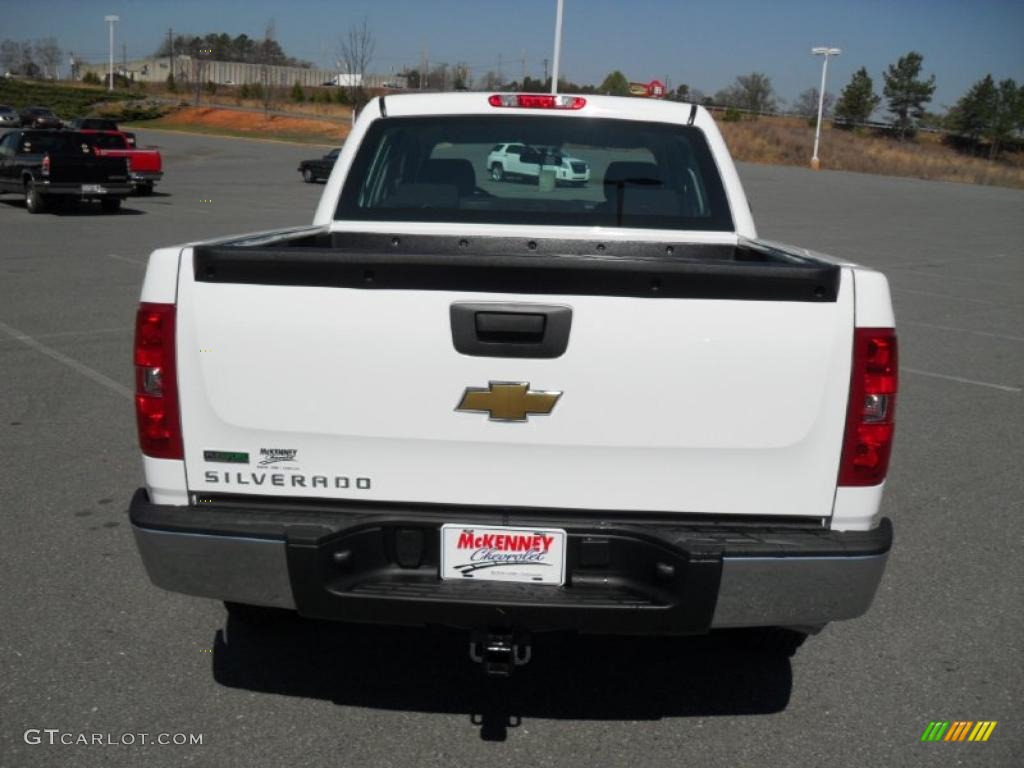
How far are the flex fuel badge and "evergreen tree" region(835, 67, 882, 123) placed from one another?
107656mm

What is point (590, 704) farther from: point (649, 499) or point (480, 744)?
point (649, 499)

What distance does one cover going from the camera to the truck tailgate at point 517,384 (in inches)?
113

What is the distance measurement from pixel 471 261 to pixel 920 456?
4.70 metres

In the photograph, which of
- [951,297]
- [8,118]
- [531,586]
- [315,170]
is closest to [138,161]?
[315,170]

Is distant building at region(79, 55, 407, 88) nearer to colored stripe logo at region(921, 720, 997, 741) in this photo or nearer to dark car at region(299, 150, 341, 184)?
dark car at region(299, 150, 341, 184)

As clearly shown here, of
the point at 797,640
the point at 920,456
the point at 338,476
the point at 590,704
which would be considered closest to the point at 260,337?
the point at 338,476

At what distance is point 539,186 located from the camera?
511cm

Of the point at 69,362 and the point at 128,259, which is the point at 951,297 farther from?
the point at 128,259

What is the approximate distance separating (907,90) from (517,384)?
116 meters

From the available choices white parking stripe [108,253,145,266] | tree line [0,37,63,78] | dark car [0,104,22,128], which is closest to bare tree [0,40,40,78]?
tree line [0,37,63,78]

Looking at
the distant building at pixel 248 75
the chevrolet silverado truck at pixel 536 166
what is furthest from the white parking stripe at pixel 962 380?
the distant building at pixel 248 75

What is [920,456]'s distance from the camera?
668 cm

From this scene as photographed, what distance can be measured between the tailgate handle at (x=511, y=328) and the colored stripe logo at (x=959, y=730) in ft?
6.00

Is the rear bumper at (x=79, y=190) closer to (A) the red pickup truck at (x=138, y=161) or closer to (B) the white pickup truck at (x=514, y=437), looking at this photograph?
(A) the red pickup truck at (x=138, y=161)
